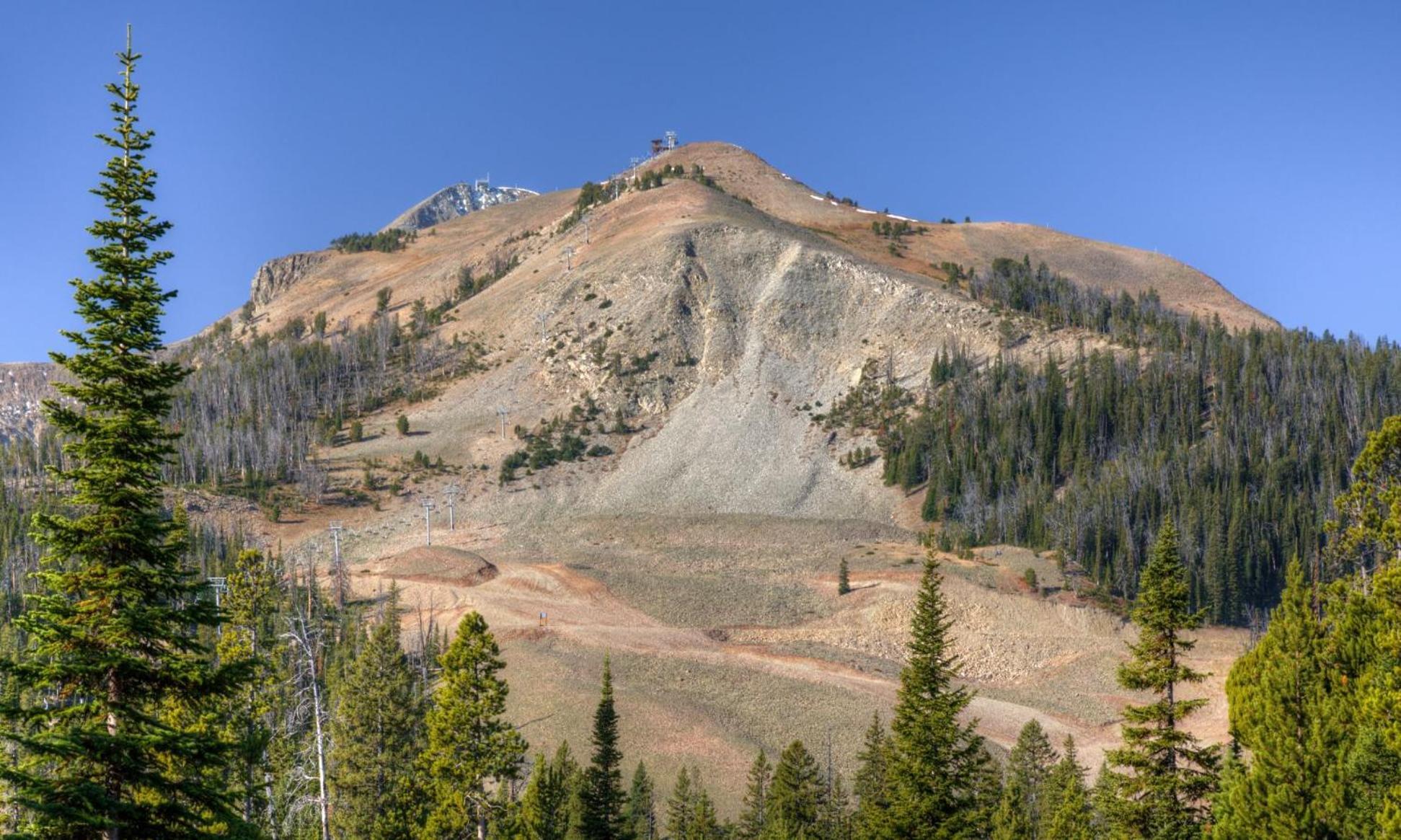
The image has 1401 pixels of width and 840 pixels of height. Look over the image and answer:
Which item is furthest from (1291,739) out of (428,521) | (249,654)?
(428,521)

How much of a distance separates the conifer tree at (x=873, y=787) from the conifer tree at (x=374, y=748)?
15.1m

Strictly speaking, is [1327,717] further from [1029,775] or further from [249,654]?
[1029,775]

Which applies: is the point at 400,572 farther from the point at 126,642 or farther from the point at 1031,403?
the point at 126,642

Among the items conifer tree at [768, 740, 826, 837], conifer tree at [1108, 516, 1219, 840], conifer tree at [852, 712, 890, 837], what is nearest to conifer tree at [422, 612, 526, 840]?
conifer tree at [852, 712, 890, 837]

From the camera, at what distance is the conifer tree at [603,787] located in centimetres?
4719

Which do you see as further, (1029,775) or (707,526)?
(707,526)

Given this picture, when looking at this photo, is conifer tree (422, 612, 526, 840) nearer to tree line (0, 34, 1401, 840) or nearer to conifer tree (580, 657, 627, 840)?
tree line (0, 34, 1401, 840)

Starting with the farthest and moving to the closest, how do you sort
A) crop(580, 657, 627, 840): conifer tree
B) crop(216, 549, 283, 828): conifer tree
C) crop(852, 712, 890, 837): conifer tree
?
1. crop(580, 657, 627, 840): conifer tree
2. crop(216, 549, 283, 828): conifer tree
3. crop(852, 712, 890, 837): conifer tree

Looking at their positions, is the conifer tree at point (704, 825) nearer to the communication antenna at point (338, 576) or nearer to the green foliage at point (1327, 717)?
the green foliage at point (1327, 717)

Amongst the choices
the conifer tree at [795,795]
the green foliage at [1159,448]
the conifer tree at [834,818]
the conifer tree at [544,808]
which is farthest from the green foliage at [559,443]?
the conifer tree at [795,795]

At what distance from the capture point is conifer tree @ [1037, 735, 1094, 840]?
40250mm

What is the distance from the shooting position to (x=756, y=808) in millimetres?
61250

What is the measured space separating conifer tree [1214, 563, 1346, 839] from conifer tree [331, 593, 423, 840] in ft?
85.8

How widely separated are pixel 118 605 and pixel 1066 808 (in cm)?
3197
